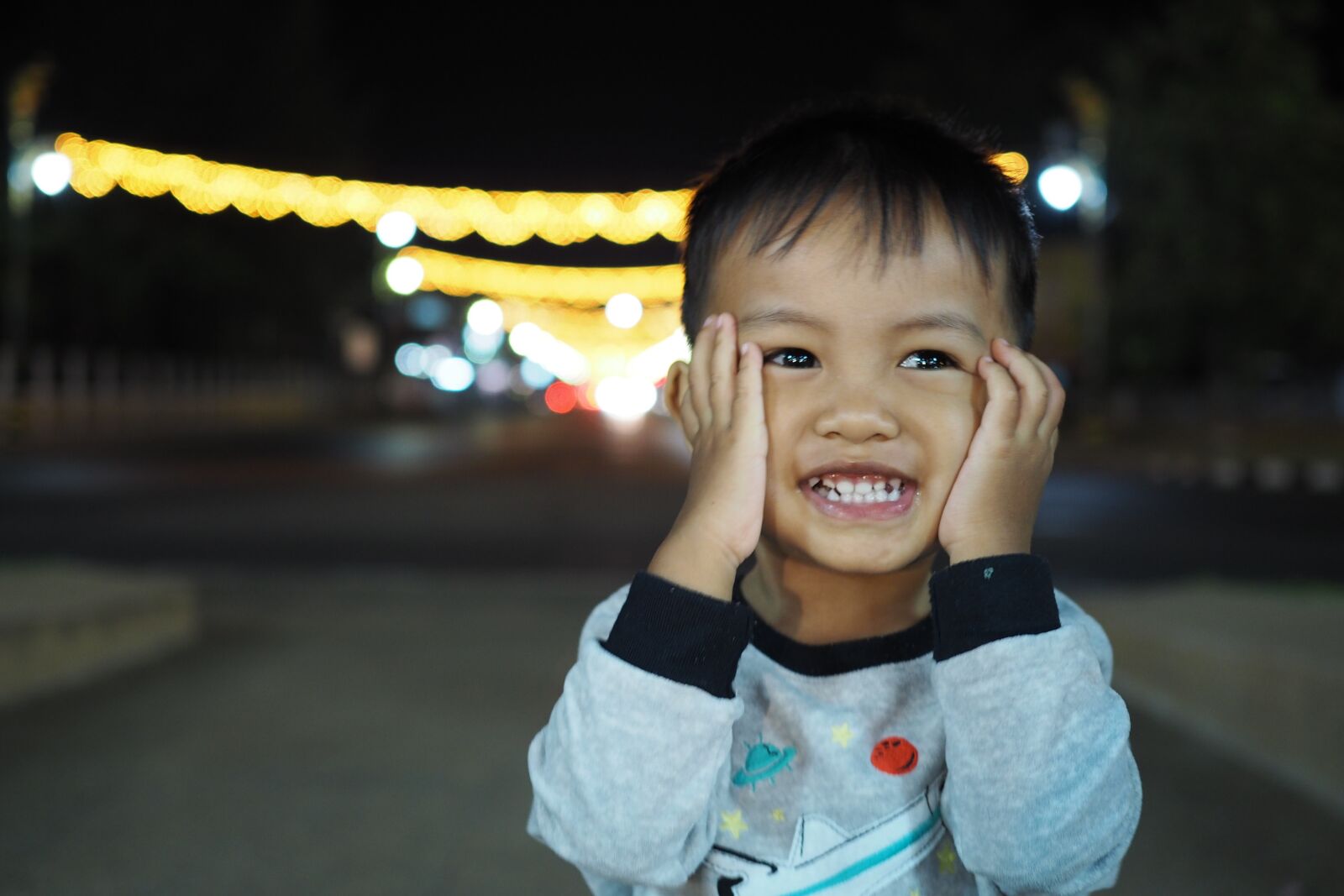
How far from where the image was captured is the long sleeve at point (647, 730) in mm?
1514

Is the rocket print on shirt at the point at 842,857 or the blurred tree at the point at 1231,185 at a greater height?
the blurred tree at the point at 1231,185

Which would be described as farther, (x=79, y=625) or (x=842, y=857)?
(x=79, y=625)

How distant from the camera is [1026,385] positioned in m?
1.63

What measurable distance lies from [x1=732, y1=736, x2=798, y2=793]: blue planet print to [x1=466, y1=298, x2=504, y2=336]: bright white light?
74.0 metres

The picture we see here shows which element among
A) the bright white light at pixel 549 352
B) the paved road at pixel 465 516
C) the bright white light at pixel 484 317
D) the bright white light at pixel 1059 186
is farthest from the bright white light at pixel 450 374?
the bright white light at pixel 1059 186

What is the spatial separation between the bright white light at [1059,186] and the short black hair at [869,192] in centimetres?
445

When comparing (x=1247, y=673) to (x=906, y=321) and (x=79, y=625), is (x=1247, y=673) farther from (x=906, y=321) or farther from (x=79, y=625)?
(x=79, y=625)

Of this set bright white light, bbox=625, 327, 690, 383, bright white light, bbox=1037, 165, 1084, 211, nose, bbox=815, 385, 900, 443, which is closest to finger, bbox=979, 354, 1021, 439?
nose, bbox=815, 385, 900, 443

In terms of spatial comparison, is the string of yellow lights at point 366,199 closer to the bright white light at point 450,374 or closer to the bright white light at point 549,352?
the bright white light at point 450,374

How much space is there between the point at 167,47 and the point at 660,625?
1903 inches

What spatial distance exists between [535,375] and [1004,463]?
10838 centimetres

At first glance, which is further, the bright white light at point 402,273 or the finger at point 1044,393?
the bright white light at point 402,273

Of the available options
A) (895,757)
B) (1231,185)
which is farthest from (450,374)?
(895,757)

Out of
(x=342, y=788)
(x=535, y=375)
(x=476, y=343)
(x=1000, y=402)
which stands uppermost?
(x=476, y=343)
